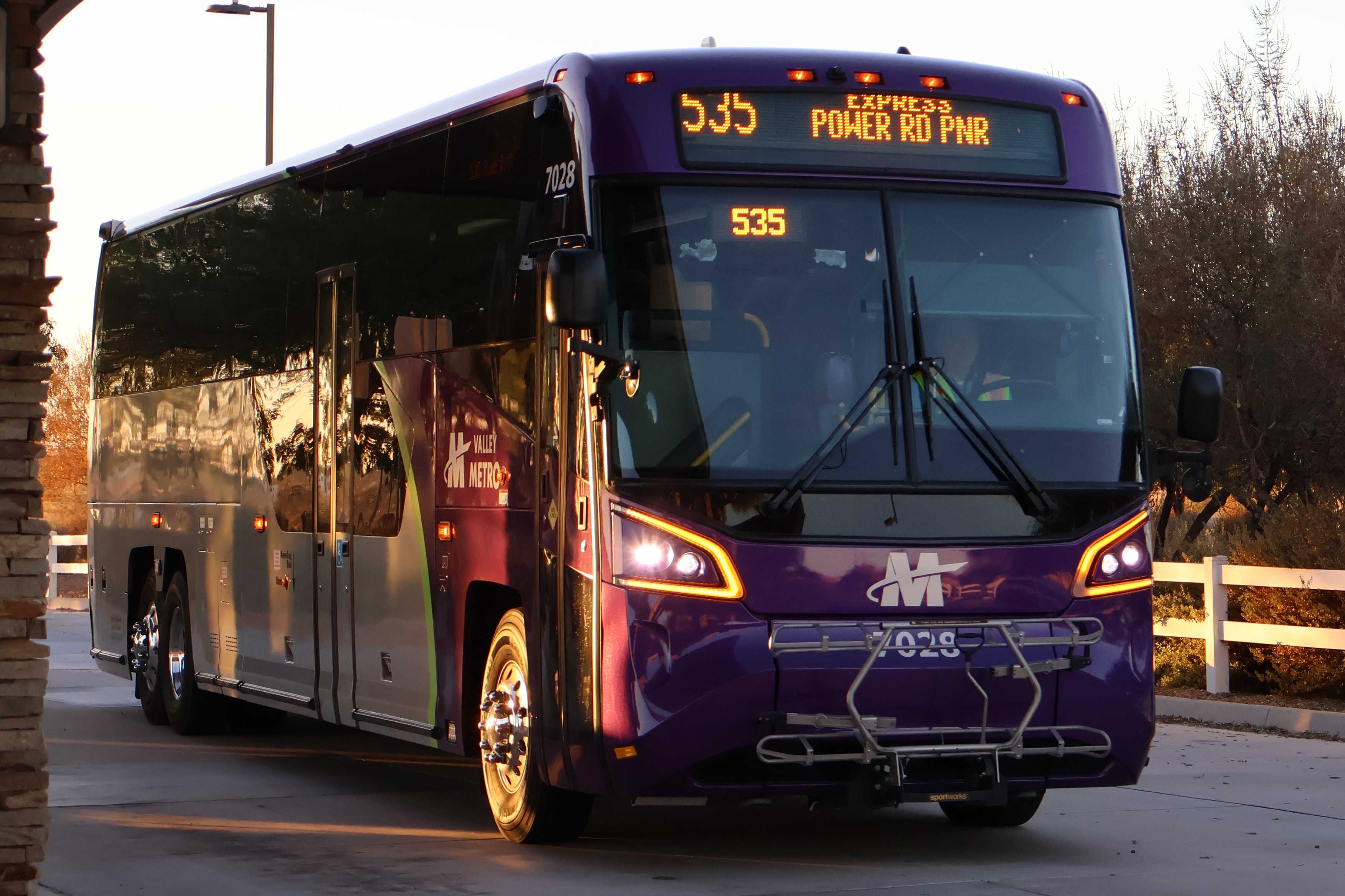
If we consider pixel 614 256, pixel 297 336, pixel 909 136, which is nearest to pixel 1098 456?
Answer: pixel 909 136

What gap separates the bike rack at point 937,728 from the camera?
8.52m

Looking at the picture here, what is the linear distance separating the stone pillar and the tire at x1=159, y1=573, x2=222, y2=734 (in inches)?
324

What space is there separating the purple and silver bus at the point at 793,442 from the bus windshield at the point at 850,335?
0.05 ft

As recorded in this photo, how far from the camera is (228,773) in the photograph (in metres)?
12.8

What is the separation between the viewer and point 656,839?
10.0m

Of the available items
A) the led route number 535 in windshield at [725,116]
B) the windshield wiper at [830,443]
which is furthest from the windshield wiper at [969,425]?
the led route number 535 in windshield at [725,116]

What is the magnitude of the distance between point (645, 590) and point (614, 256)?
1.42 meters

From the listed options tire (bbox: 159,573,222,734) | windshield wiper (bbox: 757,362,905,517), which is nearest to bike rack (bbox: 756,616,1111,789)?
windshield wiper (bbox: 757,362,905,517)

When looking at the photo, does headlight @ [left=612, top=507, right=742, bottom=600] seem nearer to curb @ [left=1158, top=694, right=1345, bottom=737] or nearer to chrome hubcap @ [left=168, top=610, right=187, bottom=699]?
curb @ [left=1158, top=694, right=1345, bottom=737]

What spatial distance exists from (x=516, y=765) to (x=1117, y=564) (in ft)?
9.49

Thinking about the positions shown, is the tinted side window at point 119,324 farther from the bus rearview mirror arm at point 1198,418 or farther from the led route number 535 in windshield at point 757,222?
the bus rearview mirror arm at point 1198,418

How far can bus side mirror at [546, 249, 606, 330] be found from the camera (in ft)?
27.8

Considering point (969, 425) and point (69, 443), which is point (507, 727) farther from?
point (69, 443)

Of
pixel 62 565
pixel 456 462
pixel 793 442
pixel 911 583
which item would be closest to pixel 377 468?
pixel 456 462
